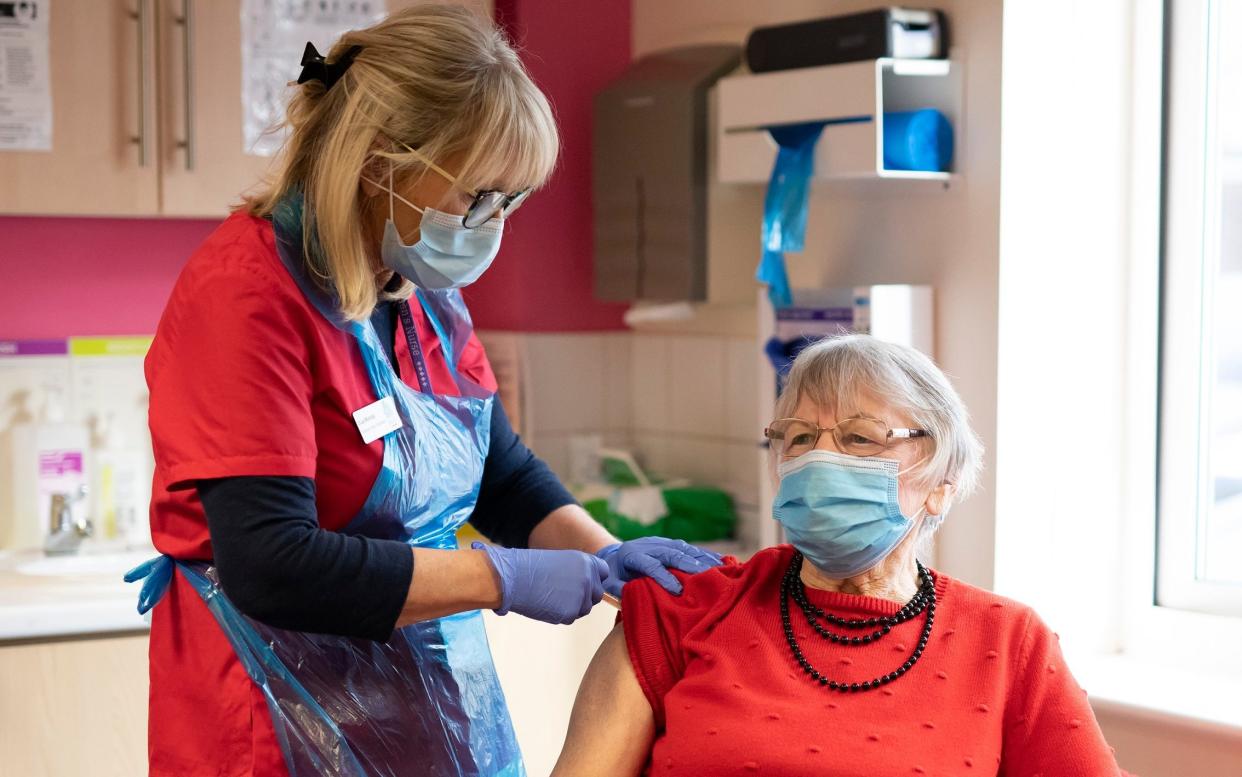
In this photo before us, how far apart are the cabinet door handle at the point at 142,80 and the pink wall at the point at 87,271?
36cm

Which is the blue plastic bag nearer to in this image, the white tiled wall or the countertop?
the white tiled wall

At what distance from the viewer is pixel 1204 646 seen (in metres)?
2.34

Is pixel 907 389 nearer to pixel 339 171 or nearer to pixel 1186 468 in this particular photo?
pixel 339 171

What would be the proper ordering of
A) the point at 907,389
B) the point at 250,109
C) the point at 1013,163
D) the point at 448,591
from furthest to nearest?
the point at 250,109 → the point at 1013,163 → the point at 907,389 → the point at 448,591

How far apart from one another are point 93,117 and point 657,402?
1.41m

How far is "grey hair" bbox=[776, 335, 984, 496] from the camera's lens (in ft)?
5.22

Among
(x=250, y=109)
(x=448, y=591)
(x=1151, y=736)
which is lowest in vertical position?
(x=1151, y=736)

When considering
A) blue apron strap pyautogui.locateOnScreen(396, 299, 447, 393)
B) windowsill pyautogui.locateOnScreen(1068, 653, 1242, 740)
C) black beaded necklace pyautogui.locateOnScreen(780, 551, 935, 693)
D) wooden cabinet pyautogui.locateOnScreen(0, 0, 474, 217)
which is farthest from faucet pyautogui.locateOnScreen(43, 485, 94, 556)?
windowsill pyautogui.locateOnScreen(1068, 653, 1242, 740)

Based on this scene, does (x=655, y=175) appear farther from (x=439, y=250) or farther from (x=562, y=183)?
(x=439, y=250)

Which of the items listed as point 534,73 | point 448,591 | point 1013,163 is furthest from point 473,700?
point 534,73

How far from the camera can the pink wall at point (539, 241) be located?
3043mm

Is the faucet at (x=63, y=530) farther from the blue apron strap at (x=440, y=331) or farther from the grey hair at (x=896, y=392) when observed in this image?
the grey hair at (x=896, y=392)

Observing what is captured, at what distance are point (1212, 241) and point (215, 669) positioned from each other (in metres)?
1.80

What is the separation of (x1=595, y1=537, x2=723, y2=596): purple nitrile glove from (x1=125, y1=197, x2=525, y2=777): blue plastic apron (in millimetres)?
180
